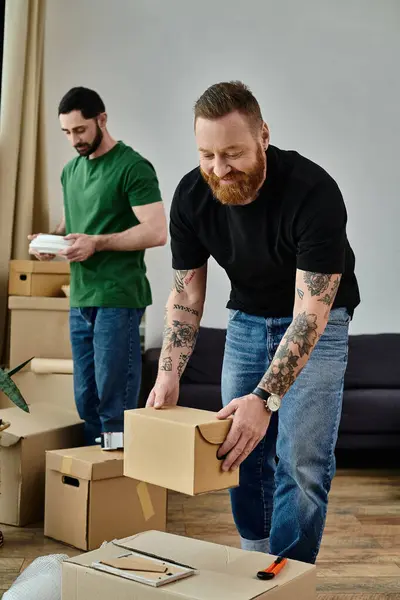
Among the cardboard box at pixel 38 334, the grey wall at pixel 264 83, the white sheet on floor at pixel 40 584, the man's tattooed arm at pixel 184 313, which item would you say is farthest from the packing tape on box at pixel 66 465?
the grey wall at pixel 264 83

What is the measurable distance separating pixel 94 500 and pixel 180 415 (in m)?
1.10

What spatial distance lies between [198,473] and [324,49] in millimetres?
3669

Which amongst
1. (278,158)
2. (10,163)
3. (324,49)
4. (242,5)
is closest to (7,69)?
(10,163)

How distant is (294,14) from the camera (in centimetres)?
472

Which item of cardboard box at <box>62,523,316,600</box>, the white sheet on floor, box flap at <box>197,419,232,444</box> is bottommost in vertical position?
the white sheet on floor

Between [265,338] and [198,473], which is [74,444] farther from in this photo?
[198,473]

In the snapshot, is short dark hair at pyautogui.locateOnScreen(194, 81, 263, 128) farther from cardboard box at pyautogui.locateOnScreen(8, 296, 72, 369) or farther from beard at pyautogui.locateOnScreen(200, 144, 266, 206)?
cardboard box at pyautogui.locateOnScreen(8, 296, 72, 369)

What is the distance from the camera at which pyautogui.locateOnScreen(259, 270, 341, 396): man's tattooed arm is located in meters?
1.77

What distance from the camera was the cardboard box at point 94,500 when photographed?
8.86 ft

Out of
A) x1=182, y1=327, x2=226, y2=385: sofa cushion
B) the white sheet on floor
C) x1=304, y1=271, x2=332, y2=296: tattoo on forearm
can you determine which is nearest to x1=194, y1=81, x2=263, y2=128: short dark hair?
x1=304, y1=271, x2=332, y2=296: tattoo on forearm

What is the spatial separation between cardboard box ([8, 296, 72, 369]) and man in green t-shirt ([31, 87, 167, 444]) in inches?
25.8

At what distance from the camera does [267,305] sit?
2.03m

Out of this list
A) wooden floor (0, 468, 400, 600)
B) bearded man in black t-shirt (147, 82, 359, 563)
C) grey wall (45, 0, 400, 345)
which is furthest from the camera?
grey wall (45, 0, 400, 345)

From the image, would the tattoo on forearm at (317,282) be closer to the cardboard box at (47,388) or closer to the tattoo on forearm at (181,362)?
the tattoo on forearm at (181,362)
